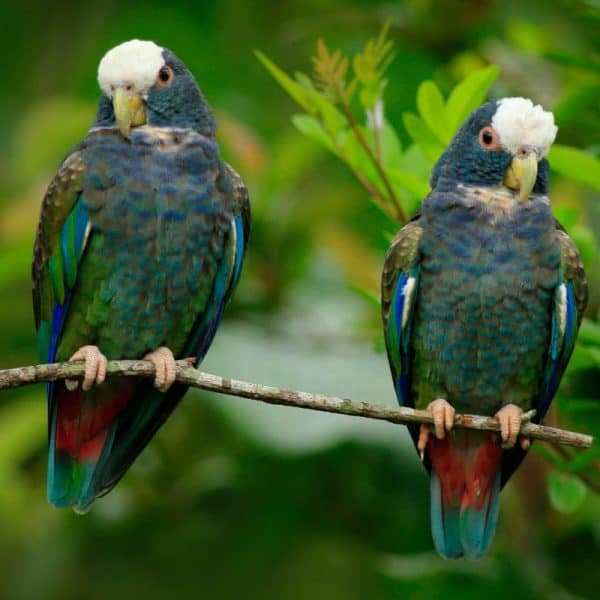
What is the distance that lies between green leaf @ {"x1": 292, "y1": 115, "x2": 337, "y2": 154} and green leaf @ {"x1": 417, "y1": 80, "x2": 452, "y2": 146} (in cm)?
28

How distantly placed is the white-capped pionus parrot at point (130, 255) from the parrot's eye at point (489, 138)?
768 mm

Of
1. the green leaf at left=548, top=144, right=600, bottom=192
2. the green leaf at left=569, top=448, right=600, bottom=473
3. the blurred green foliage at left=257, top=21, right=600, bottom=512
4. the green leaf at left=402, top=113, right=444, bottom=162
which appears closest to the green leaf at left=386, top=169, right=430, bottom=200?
the blurred green foliage at left=257, top=21, right=600, bottom=512

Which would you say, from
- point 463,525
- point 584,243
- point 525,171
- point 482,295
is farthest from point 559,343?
point 463,525

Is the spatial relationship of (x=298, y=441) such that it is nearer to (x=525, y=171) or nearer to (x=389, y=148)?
(x=389, y=148)

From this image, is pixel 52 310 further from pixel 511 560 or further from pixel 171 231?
pixel 511 560

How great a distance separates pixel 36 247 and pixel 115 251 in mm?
302

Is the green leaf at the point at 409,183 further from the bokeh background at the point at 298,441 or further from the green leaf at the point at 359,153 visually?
the bokeh background at the point at 298,441

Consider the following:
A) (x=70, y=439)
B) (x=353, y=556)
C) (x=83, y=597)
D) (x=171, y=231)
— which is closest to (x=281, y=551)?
(x=353, y=556)

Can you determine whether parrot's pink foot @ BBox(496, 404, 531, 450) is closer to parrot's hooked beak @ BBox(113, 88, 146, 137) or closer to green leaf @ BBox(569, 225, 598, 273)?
green leaf @ BBox(569, 225, 598, 273)

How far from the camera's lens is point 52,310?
4227 millimetres

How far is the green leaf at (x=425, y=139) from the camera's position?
4.03 metres

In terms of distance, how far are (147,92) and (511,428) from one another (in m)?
1.45

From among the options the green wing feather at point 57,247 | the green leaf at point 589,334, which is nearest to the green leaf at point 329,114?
the green wing feather at point 57,247

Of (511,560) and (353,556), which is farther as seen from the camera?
(353,556)
